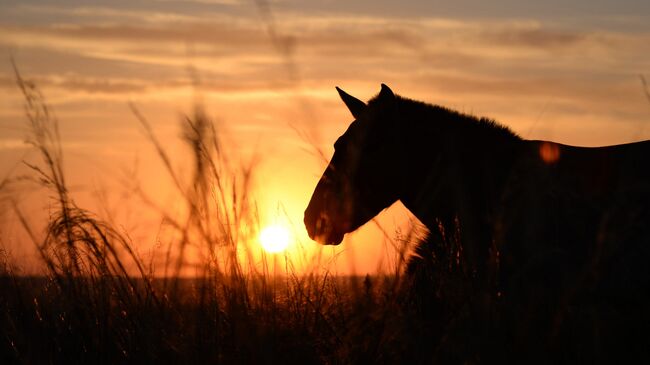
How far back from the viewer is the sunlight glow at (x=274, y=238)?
4870 millimetres

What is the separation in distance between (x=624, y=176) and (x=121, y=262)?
324 cm

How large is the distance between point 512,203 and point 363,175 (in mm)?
1427

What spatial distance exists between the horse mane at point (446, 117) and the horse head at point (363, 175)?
0.28ft

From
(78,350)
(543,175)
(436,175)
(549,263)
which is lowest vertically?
(78,350)

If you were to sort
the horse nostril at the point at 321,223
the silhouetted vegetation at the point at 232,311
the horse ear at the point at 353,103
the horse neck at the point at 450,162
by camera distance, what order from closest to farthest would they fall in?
the silhouetted vegetation at the point at 232,311, the horse neck at the point at 450,162, the horse nostril at the point at 321,223, the horse ear at the point at 353,103

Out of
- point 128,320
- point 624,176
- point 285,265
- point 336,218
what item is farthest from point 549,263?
point 128,320

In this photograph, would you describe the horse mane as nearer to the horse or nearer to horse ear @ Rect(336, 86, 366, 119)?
the horse

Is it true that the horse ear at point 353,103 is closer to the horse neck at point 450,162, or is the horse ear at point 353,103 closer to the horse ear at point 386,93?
the horse ear at point 386,93

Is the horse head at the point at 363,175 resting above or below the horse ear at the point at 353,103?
below

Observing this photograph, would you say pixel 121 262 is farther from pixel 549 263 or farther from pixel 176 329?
pixel 549 263

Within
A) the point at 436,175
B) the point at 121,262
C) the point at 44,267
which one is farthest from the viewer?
the point at 436,175

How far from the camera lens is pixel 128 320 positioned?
179 inches

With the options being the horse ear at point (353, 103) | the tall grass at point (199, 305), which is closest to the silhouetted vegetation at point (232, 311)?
the tall grass at point (199, 305)

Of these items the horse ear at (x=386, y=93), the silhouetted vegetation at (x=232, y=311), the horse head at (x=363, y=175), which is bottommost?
the silhouetted vegetation at (x=232, y=311)
